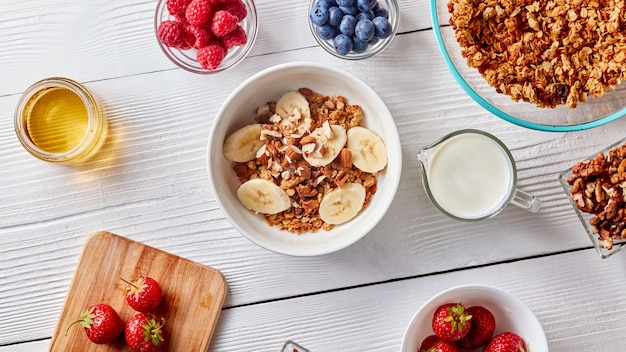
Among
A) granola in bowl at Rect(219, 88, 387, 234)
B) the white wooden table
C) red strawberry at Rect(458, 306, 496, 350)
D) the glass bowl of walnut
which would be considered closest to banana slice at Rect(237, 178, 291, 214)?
granola in bowl at Rect(219, 88, 387, 234)

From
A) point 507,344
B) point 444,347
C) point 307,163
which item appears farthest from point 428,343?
point 307,163

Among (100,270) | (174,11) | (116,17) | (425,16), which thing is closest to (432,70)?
(425,16)

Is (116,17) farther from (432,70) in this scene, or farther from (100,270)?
(432,70)

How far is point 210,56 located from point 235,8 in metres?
0.11

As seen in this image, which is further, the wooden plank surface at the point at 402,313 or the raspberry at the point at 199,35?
the wooden plank surface at the point at 402,313

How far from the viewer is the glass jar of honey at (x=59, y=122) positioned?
1415mm

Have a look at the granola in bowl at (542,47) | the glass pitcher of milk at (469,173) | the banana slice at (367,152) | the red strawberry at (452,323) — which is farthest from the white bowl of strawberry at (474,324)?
the granola in bowl at (542,47)

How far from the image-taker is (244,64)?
56.9 inches

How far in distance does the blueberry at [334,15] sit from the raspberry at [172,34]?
0.29 meters

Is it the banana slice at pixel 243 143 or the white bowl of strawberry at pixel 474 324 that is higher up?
the banana slice at pixel 243 143

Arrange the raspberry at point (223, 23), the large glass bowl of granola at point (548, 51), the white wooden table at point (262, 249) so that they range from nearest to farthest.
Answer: the large glass bowl of granola at point (548, 51), the raspberry at point (223, 23), the white wooden table at point (262, 249)

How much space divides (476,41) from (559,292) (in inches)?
22.7

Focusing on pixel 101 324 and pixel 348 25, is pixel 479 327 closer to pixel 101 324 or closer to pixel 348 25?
pixel 348 25

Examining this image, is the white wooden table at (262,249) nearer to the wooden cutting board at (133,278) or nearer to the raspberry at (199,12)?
the wooden cutting board at (133,278)
